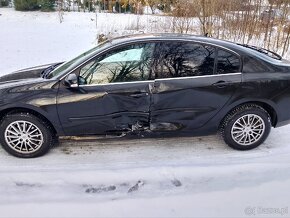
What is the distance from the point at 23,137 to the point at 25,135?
34 millimetres

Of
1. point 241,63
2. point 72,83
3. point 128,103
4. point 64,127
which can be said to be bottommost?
point 64,127

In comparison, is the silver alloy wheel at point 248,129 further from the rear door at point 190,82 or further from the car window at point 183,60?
the car window at point 183,60

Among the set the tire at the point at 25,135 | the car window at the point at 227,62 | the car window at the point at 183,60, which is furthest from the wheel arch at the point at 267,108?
the tire at the point at 25,135

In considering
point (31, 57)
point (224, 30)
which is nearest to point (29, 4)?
point (31, 57)

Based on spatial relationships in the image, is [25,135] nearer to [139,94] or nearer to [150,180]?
[139,94]

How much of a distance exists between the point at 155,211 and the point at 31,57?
7378 millimetres

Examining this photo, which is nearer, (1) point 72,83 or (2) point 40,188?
(2) point 40,188

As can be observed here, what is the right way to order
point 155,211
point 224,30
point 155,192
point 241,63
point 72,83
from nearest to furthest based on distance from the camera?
point 155,211 < point 155,192 < point 72,83 < point 241,63 < point 224,30

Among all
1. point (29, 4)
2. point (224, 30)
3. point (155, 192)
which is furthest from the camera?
point (29, 4)

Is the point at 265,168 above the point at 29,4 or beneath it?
beneath

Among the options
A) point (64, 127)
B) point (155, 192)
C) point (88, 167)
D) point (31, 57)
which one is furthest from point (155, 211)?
point (31, 57)

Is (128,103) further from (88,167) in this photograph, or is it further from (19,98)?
(19,98)

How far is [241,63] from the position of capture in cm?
371

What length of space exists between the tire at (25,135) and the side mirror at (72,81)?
0.57 metres
